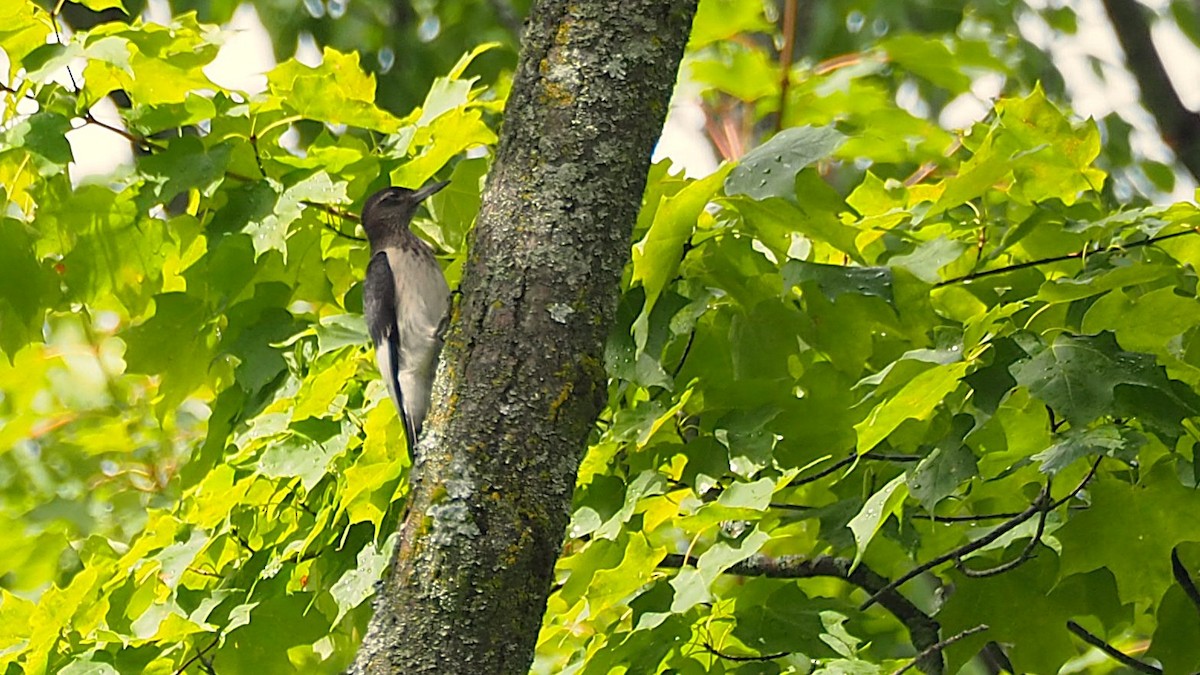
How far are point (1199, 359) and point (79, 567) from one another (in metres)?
3.82

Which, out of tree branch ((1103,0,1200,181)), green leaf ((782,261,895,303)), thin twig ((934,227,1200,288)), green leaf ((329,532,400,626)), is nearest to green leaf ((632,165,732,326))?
green leaf ((782,261,895,303))

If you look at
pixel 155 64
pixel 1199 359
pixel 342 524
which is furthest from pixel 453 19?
pixel 1199 359

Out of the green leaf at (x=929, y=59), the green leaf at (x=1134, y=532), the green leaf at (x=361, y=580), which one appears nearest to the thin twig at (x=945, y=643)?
the green leaf at (x=1134, y=532)

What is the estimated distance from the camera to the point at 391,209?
3736 mm

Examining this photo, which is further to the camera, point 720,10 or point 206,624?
point 720,10

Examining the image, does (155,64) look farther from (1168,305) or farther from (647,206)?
(1168,305)

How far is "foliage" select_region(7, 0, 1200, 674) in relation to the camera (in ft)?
7.53

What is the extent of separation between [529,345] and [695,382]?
2.43ft

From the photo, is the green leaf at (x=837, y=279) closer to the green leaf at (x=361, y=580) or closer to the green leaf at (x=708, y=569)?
the green leaf at (x=708, y=569)

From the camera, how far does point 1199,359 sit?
97.0 inches

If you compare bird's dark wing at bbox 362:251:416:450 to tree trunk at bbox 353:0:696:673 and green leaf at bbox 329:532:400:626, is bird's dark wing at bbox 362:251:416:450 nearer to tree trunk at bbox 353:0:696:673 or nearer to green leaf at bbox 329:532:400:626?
green leaf at bbox 329:532:400:626

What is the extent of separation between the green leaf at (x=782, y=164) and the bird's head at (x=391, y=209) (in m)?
0.91

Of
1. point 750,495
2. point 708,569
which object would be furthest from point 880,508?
point 708,569

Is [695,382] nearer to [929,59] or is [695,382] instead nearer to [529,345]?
[529,345]
